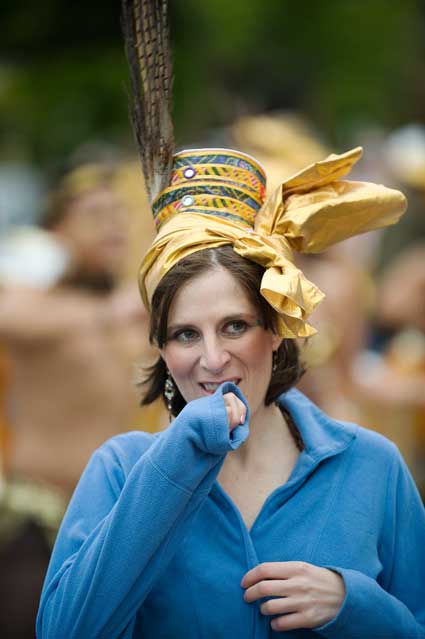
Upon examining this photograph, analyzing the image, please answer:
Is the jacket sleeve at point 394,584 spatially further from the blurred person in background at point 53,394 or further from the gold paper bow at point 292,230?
the blurred person in background at point 53,394

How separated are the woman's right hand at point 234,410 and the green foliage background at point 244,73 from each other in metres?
7.88

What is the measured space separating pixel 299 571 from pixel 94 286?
377 cm

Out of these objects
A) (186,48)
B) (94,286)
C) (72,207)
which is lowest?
(94,286)

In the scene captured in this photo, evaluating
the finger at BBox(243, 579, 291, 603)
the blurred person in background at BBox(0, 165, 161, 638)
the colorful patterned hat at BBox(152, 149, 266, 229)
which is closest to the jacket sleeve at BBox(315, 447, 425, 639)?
the finger at BBox(243, 579, 291, 603)

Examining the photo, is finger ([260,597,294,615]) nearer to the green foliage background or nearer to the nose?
the nose

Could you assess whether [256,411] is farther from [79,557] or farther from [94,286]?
[94,286]

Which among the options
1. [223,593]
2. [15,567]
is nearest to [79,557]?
[223,593]

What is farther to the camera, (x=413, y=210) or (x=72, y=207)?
(x=413, y=210)

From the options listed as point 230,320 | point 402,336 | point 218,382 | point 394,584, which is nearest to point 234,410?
point 218,382

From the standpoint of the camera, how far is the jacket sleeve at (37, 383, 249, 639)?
2.46 m

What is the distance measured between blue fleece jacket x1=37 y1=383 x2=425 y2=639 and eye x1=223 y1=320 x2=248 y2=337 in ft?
0.52

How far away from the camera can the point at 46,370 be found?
5.75 meters

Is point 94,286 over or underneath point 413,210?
underneath

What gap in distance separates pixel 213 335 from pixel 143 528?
48 centimetres
